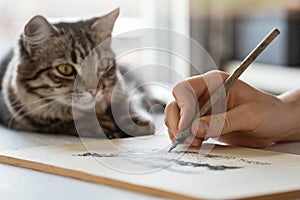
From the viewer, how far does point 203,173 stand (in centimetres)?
81

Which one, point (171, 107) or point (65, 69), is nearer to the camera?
point (171, 107)

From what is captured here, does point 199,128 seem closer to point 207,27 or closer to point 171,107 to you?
point 171,107

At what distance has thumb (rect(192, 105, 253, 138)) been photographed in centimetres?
102

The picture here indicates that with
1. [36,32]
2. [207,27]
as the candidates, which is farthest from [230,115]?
[207,27]

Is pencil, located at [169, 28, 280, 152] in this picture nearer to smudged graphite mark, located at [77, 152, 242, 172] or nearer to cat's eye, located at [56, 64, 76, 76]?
smudged graphite mark, located at [77, 152, 242, 172]

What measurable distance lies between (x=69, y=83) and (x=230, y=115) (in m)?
0.45

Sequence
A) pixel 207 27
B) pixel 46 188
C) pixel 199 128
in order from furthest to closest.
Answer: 1. pixel 207 27
2. pixel 199 128
3. pixel 46 188

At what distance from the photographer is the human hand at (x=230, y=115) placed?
3.40 feet

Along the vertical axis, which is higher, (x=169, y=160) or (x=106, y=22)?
(x=106, y=22)

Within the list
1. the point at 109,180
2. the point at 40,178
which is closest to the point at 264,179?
the point at 109,180

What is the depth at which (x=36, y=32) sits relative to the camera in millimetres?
1374

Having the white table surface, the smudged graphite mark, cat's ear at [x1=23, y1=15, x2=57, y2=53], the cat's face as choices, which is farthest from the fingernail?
cat's ear at [x1=23, y1=15, x2=57, y2=53]

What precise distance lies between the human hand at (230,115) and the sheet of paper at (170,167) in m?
0.04

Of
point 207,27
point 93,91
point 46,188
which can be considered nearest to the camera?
point 46,188
